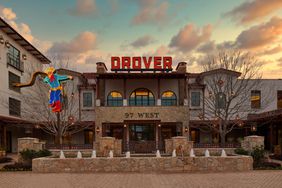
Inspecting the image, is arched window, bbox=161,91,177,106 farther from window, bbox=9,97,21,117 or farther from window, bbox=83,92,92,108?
window, bbox=9,97,21,117

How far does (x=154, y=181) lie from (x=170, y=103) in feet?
66.9

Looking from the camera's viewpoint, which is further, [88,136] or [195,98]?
[88,136]

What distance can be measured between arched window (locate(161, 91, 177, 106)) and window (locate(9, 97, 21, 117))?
1820 cm

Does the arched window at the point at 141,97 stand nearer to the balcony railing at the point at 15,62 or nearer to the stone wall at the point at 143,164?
the balcony railing at the point at 15,62

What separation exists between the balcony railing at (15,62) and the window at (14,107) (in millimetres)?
4196

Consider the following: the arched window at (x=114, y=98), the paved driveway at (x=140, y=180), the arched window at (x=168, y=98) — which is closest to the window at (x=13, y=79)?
the arched window at (x=114, y=98)

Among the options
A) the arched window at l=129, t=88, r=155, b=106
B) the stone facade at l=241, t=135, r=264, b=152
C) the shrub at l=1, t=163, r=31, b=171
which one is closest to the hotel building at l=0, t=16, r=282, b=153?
the arched window at l=129, t=88, r=155, b=106

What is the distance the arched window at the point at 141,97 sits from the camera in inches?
1293

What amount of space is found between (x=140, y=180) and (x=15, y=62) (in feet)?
87.0

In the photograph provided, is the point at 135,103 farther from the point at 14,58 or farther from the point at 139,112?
the point at 14,58

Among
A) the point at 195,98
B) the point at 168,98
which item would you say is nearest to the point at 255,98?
the point at 195,98

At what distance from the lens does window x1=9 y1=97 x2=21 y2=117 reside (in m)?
31.2

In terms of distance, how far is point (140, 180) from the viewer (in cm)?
1333

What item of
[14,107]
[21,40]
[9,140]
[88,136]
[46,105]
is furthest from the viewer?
[88,136]
